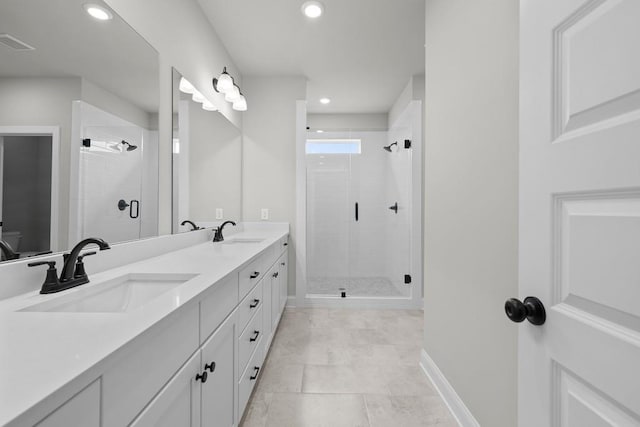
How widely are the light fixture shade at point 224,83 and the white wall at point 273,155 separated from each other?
77 cm

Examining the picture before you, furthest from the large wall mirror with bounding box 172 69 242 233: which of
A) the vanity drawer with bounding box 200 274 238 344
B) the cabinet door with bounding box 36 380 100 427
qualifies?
the cabinet door with bounding box 36 380 100 427

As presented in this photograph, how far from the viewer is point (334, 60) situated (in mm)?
3039

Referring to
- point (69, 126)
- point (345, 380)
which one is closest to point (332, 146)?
point (345, 380)

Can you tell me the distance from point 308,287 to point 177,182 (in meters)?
2.14

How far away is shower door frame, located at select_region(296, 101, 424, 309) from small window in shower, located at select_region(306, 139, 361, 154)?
1.75 feet

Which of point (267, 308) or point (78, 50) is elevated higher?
point (78, 50)

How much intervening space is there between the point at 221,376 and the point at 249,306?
456mm

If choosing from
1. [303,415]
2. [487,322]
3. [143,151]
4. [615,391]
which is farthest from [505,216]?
[143,151]

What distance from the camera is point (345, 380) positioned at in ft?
6.26

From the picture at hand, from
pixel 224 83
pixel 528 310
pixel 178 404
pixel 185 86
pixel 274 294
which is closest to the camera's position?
pixel 528 310

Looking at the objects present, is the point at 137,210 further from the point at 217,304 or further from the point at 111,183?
the point at 217,304

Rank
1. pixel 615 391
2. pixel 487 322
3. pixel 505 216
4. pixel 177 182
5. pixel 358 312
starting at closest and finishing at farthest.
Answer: pixel 615 391
pixel 505 216
pixel 487 322
pixel 177 182
pixel 358 312

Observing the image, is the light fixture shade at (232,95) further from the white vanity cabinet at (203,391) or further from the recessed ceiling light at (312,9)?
the white vanity cabinet at (203,391)

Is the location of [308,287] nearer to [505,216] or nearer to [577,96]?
[505,216]
